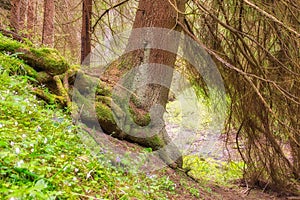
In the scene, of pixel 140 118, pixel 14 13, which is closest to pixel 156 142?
pixel 140 118

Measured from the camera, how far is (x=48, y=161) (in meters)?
1.89

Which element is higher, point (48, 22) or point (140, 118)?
point (48, 22)

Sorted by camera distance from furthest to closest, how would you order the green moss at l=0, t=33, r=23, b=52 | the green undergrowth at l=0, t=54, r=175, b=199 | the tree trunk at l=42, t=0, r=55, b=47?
the tree trunk at l=42, t=0, r=55, b=47
the green moss at l=0, t=33, r=23, b=52
the green undergrowth at l=0, t=54, r=175, b=199

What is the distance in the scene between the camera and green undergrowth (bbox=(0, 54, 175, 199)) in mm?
1535

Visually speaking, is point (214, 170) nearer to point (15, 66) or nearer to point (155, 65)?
point (155, 65)

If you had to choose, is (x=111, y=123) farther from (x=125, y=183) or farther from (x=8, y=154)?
(x=8, y=154)

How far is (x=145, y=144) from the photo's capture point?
402 cm

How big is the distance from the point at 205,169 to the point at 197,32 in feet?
12.6

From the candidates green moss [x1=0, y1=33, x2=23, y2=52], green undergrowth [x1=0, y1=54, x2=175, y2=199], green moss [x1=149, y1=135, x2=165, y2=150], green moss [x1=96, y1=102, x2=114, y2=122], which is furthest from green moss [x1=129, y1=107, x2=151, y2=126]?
green moss [x1=0, y1=33, x2=23, y2=52]

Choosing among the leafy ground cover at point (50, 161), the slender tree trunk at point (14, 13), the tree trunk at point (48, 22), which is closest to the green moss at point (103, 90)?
the leafy ground cover at point (50, 161)

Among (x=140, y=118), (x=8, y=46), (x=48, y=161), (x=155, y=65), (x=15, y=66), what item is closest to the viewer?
(x=48, y=161)

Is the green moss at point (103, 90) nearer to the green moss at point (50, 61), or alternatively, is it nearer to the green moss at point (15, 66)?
the green moss at point (50, 61)

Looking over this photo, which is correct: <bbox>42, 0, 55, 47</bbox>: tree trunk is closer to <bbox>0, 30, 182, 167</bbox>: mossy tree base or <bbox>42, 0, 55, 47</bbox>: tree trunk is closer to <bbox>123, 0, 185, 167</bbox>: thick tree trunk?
<bbox>0, 30, 182, 167</bbox>: mossy tree base

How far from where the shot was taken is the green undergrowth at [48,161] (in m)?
1.54
